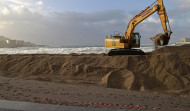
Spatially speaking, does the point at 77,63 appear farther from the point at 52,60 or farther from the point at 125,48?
the point at 125,48

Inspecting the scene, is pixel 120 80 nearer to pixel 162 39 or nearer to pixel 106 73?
pixel 106 73

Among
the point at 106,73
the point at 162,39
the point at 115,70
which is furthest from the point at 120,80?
the point at 162,39

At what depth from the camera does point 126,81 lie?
28.8ft

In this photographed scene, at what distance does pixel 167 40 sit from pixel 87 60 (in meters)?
5.55

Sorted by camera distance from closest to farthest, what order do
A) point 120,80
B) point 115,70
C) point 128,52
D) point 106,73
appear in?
point 120,80
point 115,70
point 106,73
point 128,52

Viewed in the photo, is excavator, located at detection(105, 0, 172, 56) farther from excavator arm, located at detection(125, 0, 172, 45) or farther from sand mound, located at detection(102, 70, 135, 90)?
sand mound, located at detection(102, 70, 135, 90)

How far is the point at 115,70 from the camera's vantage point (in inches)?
384

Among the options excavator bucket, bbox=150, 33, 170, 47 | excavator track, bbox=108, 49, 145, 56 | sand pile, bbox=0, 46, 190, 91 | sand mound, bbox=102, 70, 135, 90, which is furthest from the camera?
excavator track, bbox=108, 49, 145, 56

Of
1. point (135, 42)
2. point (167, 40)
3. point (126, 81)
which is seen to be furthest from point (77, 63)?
point (167, 40)

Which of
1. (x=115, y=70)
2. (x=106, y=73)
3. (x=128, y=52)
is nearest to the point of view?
(x=115, y=70)

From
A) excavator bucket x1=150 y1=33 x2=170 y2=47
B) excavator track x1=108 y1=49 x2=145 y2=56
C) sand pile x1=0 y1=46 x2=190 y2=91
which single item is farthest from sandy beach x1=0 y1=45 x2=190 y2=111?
excavator track x1=108 y1=49 x2=145 y2=56

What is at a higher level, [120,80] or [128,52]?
[128,52]

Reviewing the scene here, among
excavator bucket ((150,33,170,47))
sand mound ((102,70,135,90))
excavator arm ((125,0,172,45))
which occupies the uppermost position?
excavator arm ((125,0,172,45))

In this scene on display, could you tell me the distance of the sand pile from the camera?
8.66 meters
